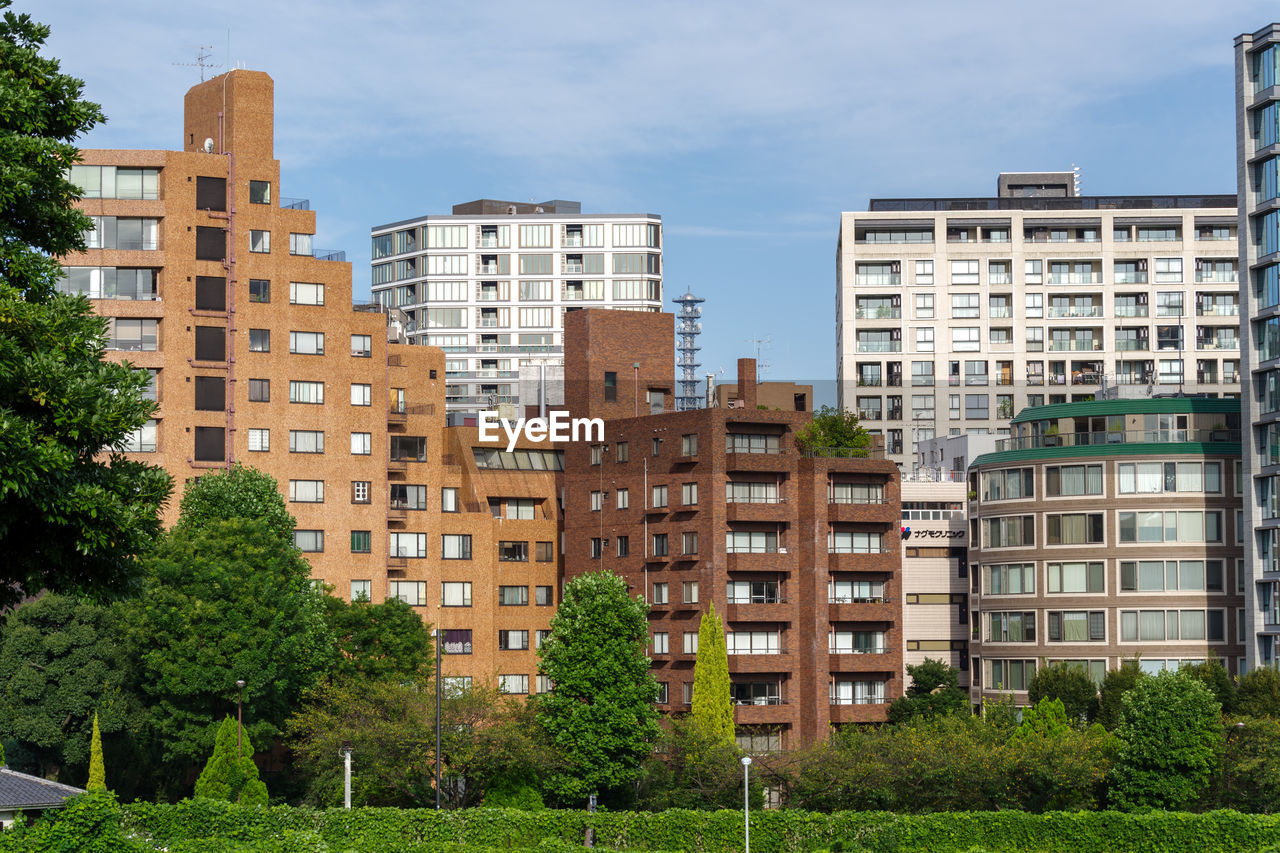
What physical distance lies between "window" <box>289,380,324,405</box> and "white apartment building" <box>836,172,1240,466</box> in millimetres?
73607

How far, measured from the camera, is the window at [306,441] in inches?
4894

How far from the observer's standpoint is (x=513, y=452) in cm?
13850

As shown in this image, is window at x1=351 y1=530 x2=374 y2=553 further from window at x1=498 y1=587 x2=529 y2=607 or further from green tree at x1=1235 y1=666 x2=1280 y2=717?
green tree at x1=1235 y1=666 x2=1280 y2=717

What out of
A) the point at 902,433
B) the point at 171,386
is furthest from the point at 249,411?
the point at 902,433

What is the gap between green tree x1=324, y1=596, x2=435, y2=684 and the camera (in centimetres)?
11169

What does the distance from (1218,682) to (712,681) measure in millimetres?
31906

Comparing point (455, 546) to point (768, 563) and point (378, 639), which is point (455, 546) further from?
point (768, 563)

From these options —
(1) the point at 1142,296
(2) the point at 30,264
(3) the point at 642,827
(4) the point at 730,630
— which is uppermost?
(1) the point at 1142,296

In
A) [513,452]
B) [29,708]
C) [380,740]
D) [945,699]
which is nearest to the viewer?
[380,740]

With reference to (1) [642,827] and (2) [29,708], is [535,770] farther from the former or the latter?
(2) [29,708]

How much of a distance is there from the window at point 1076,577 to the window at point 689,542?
25.3 metres

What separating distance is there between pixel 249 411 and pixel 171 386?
5760mm

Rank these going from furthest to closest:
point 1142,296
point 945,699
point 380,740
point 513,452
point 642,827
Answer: point 1142,296 < point 513,452 < point 945,699 < point 380,740 < point 642,827

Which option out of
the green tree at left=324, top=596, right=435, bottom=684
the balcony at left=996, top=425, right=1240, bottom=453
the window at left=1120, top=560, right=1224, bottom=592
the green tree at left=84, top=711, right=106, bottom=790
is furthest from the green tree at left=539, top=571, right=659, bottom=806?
the balcony at left=996, top=425, right=1240, bottom=453
